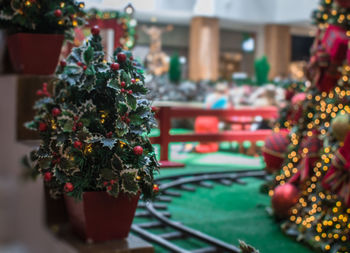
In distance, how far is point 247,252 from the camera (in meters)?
1.19

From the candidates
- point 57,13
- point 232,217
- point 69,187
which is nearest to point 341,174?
point 232,217

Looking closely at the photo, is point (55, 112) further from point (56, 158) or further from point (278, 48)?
point (278, 48)

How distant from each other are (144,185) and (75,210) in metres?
0.34

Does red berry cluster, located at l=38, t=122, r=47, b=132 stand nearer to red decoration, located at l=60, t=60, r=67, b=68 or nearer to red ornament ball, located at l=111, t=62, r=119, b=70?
red decoration, located at l=60, t=60, r=67, b=68

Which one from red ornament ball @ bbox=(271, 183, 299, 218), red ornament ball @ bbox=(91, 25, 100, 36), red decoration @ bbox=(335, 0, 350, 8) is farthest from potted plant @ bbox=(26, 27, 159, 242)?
red ornament ball @ bbox=(271, 183, 299, 218)

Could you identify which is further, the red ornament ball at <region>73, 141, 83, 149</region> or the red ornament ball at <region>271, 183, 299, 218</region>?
the red ornament ball at <region>271, 183, 299, 218</region>

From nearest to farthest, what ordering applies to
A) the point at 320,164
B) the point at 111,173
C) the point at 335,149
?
the point at 111,173 < the point at 335,149 < the point at 320,164

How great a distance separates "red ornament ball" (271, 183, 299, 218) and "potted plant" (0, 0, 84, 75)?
194 cm

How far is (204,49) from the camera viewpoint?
812 inches

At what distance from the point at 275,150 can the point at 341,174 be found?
1.31m

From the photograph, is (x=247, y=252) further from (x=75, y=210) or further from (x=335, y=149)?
(x=335, y=149)

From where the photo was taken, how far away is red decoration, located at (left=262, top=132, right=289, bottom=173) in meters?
4.38

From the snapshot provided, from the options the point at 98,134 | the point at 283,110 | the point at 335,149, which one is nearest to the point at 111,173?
the point at 98,134

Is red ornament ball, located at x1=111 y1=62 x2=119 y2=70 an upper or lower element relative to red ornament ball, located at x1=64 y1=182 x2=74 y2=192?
upper
